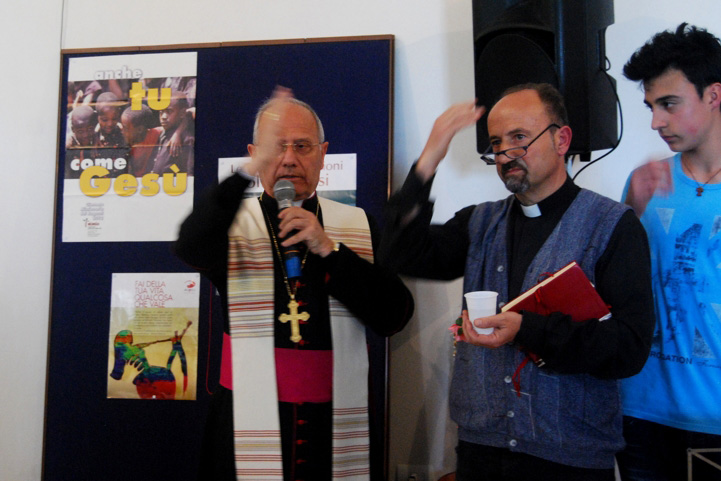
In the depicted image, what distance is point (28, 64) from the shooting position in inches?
138

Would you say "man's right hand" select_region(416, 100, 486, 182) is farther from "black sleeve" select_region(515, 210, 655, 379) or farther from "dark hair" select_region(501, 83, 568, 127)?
"black sleeve" select_region(515, 210, 655, 379)

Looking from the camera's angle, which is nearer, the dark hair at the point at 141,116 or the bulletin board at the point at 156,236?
the bulletin board at the point at 156,236

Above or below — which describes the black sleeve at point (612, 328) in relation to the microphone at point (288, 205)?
below

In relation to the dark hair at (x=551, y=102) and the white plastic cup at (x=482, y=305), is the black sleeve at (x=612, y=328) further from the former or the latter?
the dark hair at (x=551, y=102)

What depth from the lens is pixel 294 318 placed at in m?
1.98

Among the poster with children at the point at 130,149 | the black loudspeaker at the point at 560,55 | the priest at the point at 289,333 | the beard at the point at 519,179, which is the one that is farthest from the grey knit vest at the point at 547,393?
the poster with children at the point at 130,149

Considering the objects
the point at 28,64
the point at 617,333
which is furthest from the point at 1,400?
the point at 617,333

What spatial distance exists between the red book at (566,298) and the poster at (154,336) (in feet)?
6.61

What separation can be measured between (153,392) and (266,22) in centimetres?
210

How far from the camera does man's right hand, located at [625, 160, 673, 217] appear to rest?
6.56 ft

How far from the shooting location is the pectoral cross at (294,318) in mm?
1963

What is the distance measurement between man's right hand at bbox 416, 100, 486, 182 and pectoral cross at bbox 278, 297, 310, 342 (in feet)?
2.00

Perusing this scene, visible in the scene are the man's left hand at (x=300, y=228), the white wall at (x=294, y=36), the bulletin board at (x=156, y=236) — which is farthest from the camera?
the bulletin board at (x=156, y=236)

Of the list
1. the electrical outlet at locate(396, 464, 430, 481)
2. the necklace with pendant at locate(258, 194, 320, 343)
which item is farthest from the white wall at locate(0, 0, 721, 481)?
the necklace with pendant at locate(258, 194, 320, 343)
